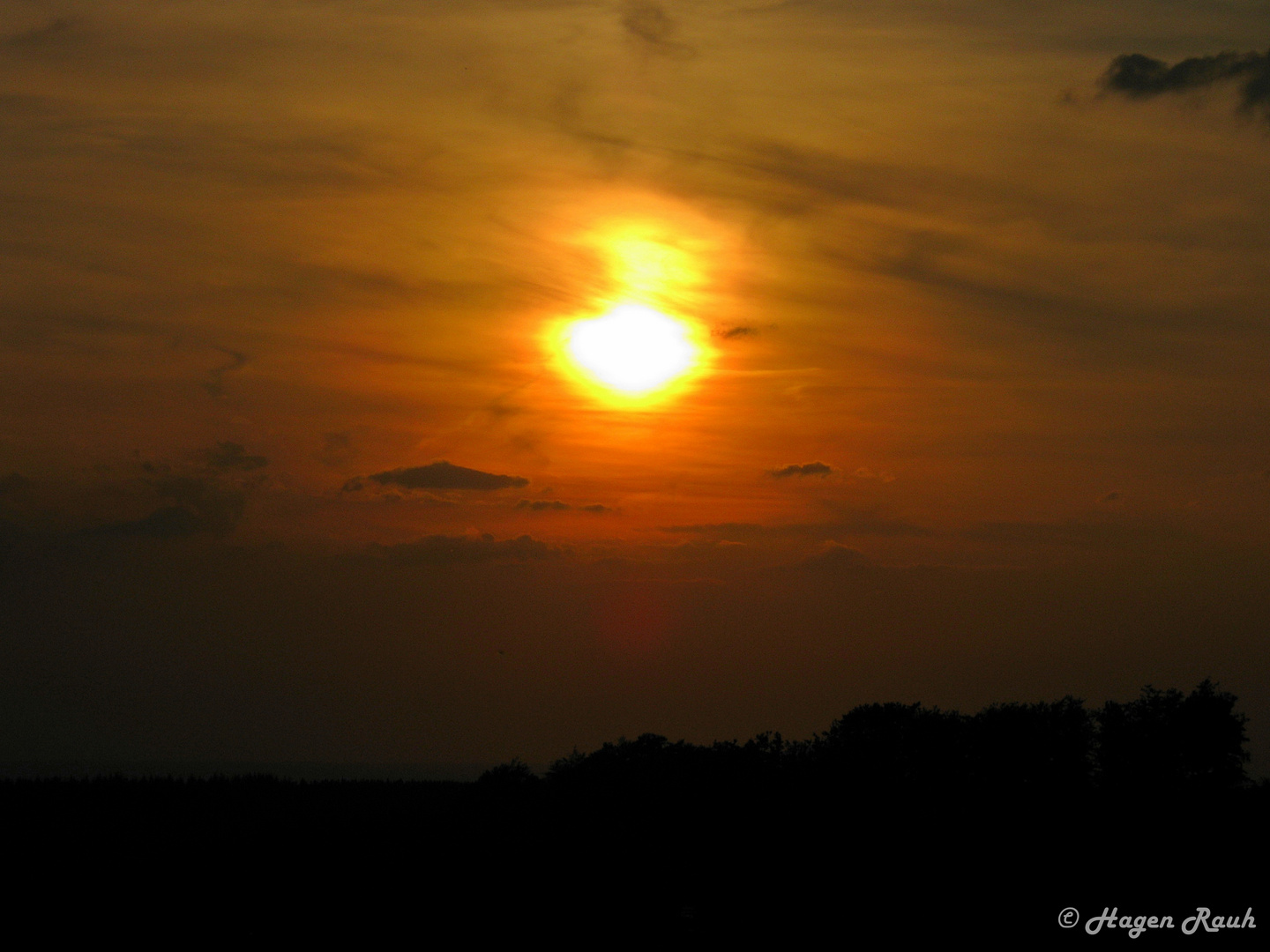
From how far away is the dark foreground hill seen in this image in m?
43.1

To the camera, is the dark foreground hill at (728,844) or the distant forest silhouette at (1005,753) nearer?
the dark foreground hill at (728,844)

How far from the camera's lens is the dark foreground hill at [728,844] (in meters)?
43.1

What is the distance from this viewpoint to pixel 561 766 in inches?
3002

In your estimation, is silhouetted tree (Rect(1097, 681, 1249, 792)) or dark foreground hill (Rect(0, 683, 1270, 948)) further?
silhouetted tree (Rect(1097, 681, 1249, 792))

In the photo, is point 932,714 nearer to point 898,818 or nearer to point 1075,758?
point 1075,758

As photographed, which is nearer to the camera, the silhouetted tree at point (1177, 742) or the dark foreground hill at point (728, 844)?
the dark foreground hill at point (728, 844)

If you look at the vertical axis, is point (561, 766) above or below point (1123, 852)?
above

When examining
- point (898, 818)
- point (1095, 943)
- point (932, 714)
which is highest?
point (932, 714)

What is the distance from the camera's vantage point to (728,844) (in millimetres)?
52312

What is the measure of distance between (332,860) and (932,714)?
40.5 m

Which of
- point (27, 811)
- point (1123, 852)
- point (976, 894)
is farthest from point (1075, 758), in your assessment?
point (27, 811)

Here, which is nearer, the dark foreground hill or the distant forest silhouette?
the dark foreground hill

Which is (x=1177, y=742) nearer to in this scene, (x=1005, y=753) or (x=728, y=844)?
(x=1005, y=753)

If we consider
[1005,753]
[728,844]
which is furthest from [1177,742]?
[728,844]
